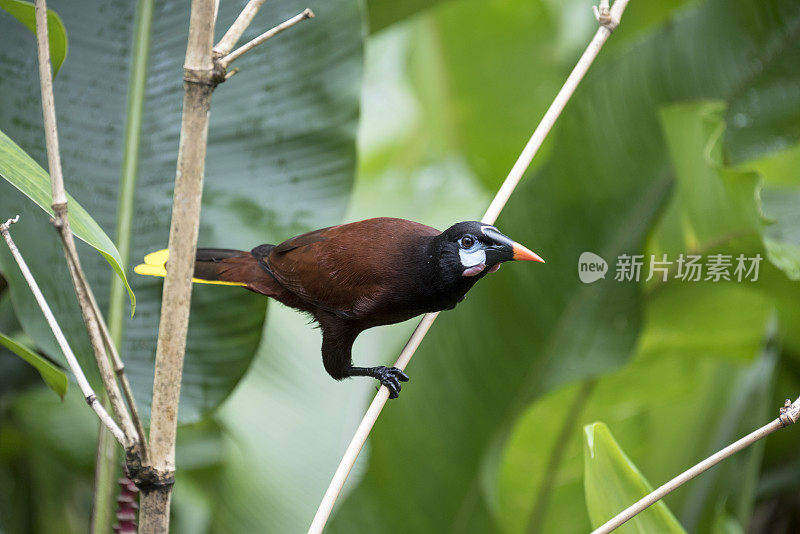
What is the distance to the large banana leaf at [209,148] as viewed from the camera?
1.12 m

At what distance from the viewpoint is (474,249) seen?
Result: 0.81 m

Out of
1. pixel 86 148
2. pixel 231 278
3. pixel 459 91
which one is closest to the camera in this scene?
pixel 231 278

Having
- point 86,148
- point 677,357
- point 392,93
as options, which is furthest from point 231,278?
point 392,93

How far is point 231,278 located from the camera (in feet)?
3.44

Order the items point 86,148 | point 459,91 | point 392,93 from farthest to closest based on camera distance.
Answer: point 392,93, point 459,91, point 86,148

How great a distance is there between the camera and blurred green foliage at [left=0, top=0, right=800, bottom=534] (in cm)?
121

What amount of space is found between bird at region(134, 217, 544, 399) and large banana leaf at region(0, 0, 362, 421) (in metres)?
0.14

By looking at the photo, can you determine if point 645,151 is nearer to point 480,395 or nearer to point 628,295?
point 628,295

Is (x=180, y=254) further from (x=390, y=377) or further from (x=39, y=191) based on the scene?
(x=390, y=377)

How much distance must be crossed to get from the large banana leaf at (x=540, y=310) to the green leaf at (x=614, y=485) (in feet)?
1.11

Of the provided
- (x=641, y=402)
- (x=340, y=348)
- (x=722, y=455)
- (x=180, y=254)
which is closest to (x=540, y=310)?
(x=641, y=402)

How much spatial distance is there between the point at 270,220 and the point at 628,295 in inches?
24.4

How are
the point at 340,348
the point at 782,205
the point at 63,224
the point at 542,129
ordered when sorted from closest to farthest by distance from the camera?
the point at 63,224
the point at 542,129
the point at 340,348
the point at 782,205

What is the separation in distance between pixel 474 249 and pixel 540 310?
1.70ft
